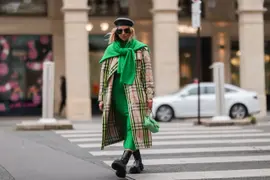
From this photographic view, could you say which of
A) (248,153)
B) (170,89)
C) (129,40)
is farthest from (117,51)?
(170,89)

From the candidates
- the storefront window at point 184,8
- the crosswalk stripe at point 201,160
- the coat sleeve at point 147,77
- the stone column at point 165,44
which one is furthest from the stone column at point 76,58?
the coat sleeve at point 147,77

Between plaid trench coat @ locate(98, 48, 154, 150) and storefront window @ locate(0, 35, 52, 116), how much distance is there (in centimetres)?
1847

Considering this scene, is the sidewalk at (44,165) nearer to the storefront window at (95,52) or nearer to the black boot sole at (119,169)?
the black boot sole at (119,169)

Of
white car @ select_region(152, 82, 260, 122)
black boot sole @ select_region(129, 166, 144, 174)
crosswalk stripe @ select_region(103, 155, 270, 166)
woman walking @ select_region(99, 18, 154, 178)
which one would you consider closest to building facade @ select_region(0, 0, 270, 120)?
white car @ select_region(152, 82, 260, 122)

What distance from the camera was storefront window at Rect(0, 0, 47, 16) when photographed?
25328 millimetres

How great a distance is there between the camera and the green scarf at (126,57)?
736 cm

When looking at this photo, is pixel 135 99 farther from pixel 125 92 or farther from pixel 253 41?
pixel 253 41

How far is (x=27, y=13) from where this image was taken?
2562cm

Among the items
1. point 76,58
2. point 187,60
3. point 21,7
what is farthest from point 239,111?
point 21,7

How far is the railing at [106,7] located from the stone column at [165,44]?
389 cm

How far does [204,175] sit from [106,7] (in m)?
19.4

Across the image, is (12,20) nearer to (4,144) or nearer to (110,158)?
(4,144)

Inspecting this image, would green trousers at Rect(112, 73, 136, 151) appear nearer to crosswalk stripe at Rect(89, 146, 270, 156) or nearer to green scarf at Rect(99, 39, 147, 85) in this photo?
green scarf at Rect(99, 39, 147, 85)

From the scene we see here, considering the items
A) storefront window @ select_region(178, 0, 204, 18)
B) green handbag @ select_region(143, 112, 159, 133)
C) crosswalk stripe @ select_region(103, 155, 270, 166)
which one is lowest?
crosswalk stripe @ select_region(103, 155, 270, 166)
